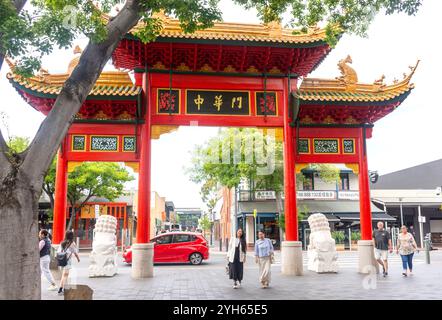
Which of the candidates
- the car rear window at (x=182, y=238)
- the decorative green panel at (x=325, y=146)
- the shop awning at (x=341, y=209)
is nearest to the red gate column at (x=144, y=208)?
the decorative green panel at (x=325, y=146)

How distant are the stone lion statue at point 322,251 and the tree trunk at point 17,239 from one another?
10406 millimetres

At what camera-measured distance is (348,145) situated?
1402cm

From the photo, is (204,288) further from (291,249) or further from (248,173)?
(248,173)

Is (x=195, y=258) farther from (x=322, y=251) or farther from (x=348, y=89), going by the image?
(x=348, y=89)

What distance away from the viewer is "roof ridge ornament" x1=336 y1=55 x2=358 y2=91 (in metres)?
14.4

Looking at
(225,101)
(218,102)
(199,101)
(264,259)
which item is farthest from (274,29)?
(264,259)

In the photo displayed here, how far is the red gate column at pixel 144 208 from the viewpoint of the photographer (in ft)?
40.5

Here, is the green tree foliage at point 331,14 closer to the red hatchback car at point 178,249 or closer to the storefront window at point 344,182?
the red hatchback car at point 178,249

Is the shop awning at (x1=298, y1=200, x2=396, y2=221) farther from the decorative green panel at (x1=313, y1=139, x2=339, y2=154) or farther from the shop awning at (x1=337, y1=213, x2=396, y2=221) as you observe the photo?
the decorative green panel at (x1=313, y1=139, x2=339, y2=154)

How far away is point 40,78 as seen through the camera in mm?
12609

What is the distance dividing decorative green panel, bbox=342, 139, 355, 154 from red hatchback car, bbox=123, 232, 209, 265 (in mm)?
8915

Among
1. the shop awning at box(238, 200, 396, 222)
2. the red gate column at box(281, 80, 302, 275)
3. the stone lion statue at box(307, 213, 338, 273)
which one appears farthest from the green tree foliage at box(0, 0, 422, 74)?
the shop awning at box(238, 200, 396, 222)

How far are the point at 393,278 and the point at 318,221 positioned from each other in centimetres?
349

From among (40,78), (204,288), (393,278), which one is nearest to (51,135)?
(204,288)
